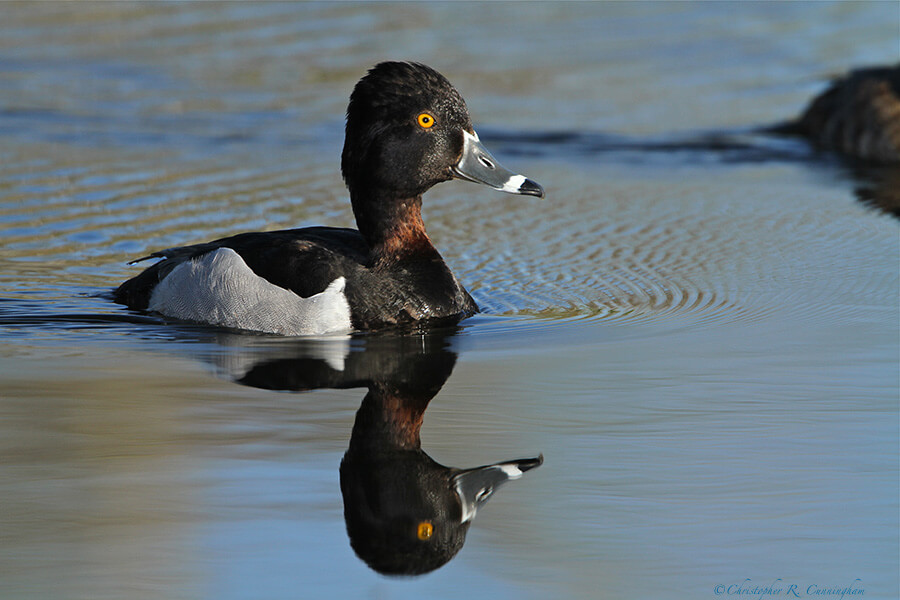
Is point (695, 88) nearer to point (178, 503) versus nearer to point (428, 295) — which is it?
point (428, 295)

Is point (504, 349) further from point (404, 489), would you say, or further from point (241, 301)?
point (404, 489)

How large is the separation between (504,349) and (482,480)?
2.10 metres

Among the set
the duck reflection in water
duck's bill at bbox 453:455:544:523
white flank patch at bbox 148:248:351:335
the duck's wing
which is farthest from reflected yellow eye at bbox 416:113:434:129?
duck's bill at bbox 453:455:544:523

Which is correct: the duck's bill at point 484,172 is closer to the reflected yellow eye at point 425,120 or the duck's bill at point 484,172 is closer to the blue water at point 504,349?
the reflected yellow eye at point 425,120

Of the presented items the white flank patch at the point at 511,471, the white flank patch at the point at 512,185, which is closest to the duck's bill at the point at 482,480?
the white flank patch at the point at 511,471

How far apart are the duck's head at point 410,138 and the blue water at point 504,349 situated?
816 millimetres

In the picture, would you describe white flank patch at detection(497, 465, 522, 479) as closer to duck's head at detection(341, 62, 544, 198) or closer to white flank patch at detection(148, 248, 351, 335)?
white flank patch at detection(148, 248, 351, 335)

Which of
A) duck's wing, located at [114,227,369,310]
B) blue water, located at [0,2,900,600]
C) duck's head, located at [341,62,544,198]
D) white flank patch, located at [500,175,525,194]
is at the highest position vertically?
duck's head, located at [341,62,544,198]

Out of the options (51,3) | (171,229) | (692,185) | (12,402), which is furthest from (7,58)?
(12,402)

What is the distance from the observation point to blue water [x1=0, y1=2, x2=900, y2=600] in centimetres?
436

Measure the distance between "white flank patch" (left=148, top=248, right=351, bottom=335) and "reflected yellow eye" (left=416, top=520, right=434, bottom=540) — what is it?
2.72 metres

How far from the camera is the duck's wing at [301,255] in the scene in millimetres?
7238

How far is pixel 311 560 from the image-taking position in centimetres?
425

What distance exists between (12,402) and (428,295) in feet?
7.72
